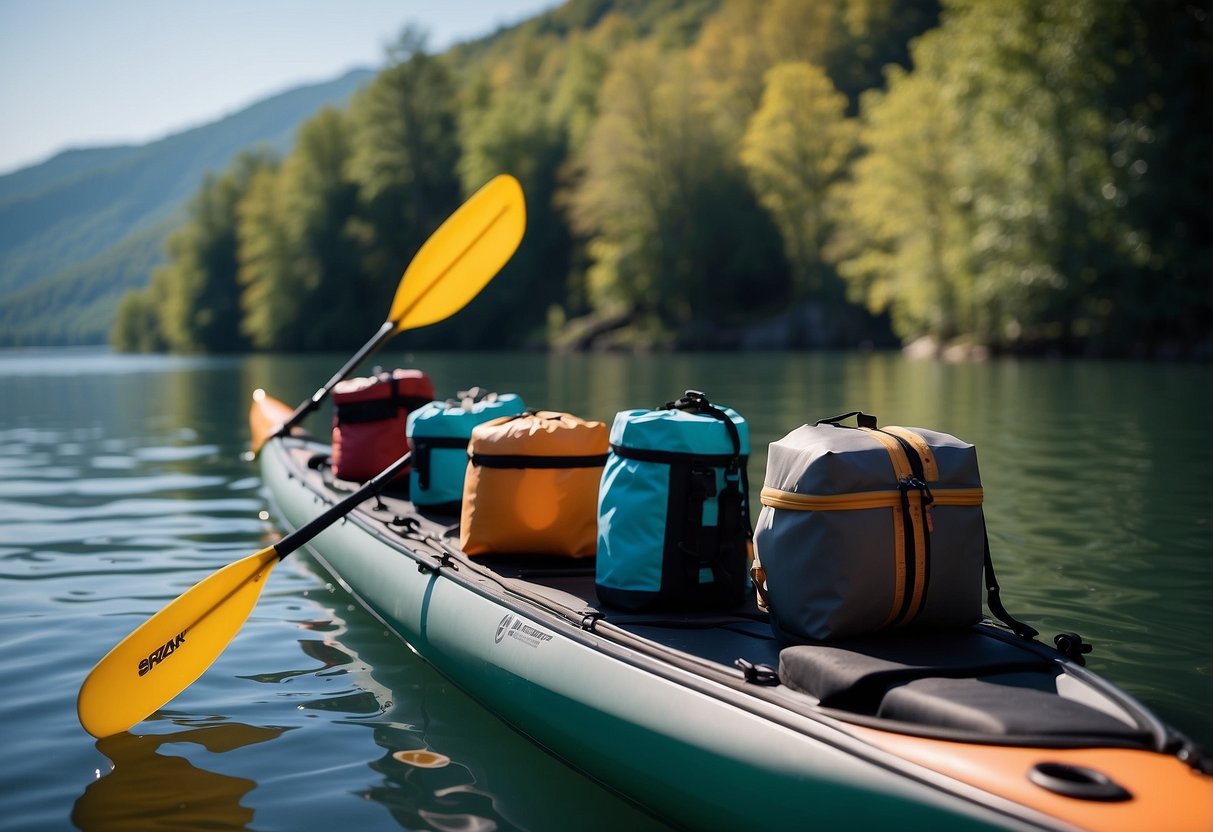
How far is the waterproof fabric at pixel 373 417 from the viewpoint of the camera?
607 centimetres

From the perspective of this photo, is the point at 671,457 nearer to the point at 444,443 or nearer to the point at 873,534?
the point at 873,534

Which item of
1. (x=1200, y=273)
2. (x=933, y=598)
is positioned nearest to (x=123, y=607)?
(x=933, y=598)

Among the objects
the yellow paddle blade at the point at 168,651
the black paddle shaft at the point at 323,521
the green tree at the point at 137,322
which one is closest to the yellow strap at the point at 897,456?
the black paddle shaft at the point at 323,521

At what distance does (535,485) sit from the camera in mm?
3902

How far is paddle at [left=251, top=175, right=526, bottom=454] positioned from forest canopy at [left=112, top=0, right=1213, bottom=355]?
19.3 meters

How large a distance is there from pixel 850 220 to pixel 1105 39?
10993 millimetres

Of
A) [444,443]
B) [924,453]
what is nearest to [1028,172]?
[444,443]

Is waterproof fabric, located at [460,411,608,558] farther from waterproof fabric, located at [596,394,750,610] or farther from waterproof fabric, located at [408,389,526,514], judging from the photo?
waterproof fabric, located at [408,389,526,514]

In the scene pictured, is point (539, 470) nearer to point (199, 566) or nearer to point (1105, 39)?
point (199, 566)

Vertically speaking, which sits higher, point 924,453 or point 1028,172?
point 1028,172

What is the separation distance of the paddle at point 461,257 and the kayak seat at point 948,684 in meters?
3.97

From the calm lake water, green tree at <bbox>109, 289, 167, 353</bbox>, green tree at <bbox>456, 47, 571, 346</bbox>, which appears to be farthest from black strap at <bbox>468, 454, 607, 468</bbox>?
green tree at <bbox>109, 289, 167, 353</bbox>

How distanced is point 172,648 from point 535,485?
55.3 inches

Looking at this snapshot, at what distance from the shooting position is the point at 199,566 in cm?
591
